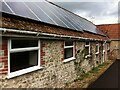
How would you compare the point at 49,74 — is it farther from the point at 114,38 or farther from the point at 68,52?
the point at 114,38

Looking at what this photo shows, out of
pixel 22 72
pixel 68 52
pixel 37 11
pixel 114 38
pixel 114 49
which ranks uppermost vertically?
pixel 114 38

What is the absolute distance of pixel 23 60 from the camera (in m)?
6.12

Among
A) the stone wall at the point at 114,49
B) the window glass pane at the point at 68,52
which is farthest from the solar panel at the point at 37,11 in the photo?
the stone wall at the point at 114,49

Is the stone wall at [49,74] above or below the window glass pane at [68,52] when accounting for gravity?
below

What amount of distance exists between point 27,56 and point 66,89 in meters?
3.02

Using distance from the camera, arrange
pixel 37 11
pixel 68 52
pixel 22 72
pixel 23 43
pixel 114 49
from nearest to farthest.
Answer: pixel 22 72, pixel 23 43, pixel 37 11, pixel 68 52, pixel 114 49

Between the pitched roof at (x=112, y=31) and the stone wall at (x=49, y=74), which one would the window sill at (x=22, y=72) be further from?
the pitched roof at (x=112, y=31)

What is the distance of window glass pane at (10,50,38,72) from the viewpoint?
544 cm

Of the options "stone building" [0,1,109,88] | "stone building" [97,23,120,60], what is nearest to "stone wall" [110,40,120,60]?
"stone building" [97,23,120,60]

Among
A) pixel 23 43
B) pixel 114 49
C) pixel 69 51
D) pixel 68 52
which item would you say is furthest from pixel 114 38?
pixel 23 43

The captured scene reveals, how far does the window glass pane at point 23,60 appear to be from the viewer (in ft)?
17.8

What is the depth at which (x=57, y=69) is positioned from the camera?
7.83m

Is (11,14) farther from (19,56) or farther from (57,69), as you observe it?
(57,69)

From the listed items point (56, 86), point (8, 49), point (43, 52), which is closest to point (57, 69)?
point (56, 86)
